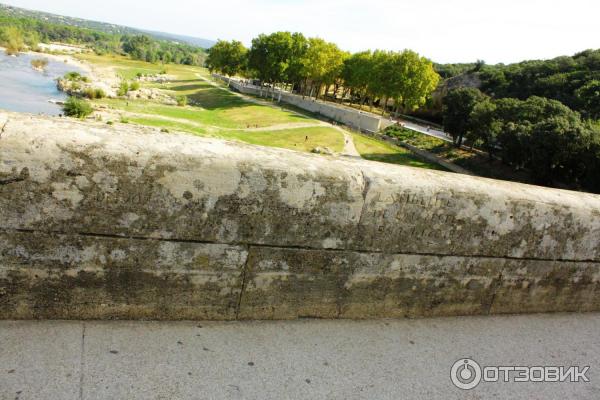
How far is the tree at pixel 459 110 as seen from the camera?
51.7m

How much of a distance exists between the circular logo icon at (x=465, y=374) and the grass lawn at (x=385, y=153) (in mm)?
42585

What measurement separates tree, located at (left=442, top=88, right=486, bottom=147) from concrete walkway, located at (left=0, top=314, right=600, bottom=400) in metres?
51.3

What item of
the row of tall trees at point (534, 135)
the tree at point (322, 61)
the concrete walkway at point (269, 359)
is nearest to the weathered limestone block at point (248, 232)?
the concrete walkway at point (269, 359)

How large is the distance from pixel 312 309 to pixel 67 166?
5.80ft

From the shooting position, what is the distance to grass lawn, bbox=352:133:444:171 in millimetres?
46594

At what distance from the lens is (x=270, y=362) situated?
260 centimetres

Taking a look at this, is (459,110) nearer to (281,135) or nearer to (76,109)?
(281,135)

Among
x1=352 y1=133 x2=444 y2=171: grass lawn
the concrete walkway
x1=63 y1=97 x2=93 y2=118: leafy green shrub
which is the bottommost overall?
x1=63 y1=97 x2=93 y2=118: leafy green shrub

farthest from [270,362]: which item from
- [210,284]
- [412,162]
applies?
[412,162]

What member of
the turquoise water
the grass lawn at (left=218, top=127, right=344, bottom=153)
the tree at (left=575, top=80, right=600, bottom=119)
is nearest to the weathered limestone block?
the grass lawn at (left=218, top=127, right=344, bottom=153)

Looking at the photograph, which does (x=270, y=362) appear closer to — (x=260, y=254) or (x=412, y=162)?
(x=260, y=254)

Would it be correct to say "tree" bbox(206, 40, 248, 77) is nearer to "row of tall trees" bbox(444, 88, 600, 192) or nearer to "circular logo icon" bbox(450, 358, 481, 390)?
"row of tall trees" bbox(444, 88, 600, 192)

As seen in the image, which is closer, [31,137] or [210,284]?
[31,137]

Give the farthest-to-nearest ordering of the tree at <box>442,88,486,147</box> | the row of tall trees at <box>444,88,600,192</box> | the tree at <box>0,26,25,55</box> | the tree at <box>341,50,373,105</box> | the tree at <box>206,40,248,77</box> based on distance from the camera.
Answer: the tree at <box>0,26,25,55</box> < the tree at <box>206,40,248,77</box> < the tree at <box>341,50,373,105</box> < the tree at <box>442,88,486,147</box> < the row of tall trees at <box>444,88,600,192</box>
